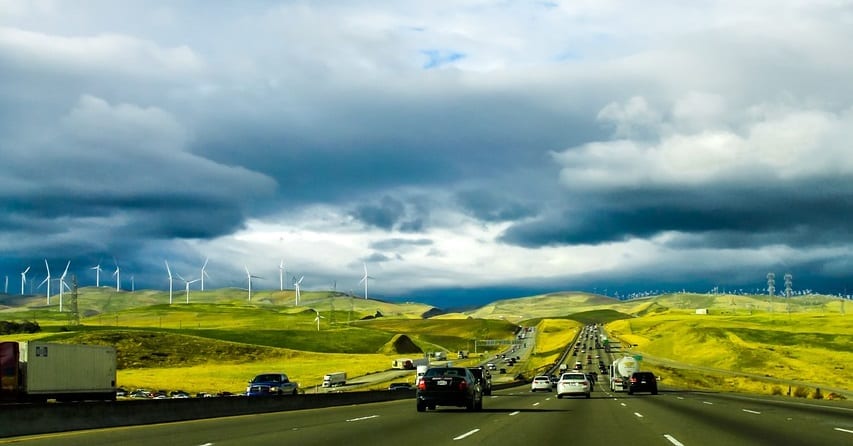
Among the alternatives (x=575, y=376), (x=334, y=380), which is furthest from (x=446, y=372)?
(x=334, y=380)

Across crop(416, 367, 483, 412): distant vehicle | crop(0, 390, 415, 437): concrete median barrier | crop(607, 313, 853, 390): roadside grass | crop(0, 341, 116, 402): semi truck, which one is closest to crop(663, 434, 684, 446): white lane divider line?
crop(416, 367, 483, 412): distant vehicle

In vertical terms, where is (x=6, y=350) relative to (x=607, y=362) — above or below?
above

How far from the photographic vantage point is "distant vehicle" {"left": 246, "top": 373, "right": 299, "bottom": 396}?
195ft

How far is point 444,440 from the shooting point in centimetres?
2159

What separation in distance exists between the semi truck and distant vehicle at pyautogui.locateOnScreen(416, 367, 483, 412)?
25180 millimetres

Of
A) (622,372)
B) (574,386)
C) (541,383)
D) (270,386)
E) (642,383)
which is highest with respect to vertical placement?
(574,386)

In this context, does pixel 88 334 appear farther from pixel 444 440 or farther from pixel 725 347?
pixel 444 440

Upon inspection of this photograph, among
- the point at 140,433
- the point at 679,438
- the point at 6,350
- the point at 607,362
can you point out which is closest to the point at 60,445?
the point at 140,433

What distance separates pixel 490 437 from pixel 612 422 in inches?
303

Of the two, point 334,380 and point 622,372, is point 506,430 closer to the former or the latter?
point 622,372

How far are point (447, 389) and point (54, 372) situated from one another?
90.4ft

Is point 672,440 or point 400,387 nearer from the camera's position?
point 672,440

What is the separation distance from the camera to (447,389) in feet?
116

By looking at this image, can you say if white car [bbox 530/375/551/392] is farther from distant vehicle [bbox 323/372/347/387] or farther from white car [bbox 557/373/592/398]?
distant vehicle [bbox 323/372/347/387]
